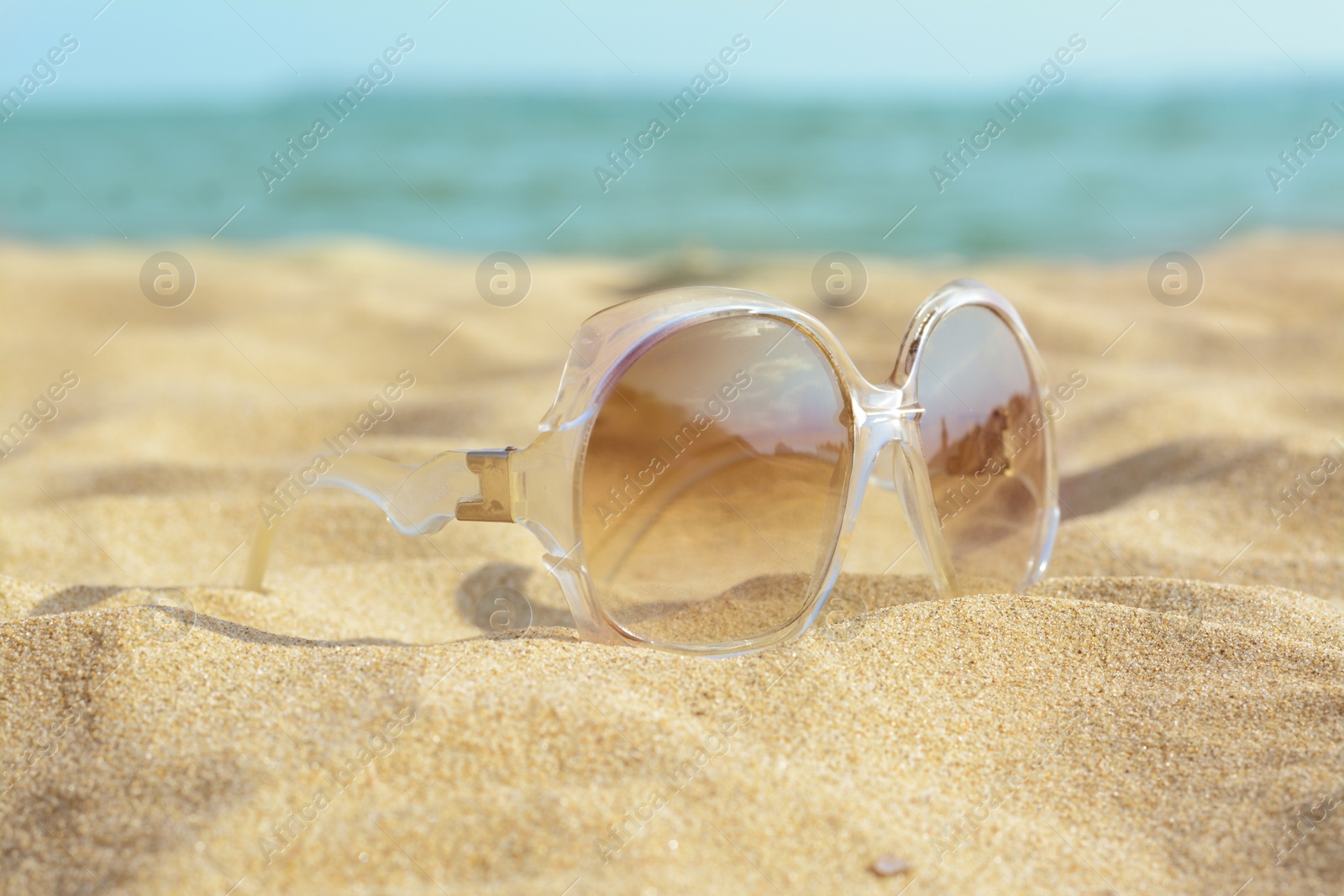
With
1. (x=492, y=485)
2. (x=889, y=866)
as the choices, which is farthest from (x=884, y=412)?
(x=889, y=866)

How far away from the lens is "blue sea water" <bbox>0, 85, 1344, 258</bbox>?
28.7 feet

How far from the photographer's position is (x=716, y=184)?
11484 millimetres

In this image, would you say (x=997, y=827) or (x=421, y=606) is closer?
(x=997, y=827)

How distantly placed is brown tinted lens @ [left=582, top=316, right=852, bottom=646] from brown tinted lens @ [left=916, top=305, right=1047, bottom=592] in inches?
9.4

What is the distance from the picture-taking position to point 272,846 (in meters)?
0.91

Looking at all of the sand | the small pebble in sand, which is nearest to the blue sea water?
the sand

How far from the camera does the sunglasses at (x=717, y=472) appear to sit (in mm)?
1300

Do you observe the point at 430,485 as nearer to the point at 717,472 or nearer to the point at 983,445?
the point at 717,472

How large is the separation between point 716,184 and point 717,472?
1050 centimetres

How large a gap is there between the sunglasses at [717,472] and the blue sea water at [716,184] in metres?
6.57

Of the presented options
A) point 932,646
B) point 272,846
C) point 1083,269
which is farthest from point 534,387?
point 1083,269

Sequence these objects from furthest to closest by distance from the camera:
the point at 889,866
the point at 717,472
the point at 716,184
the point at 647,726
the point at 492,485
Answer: the point at 716,184
the point at 717,472
the point at 492,485
the point at 647,726
the point at 889,866

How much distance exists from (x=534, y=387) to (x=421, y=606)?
1601 millimetres

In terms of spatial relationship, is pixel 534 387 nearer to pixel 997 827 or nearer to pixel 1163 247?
pixel 997 827
